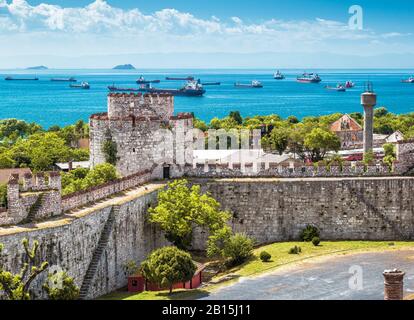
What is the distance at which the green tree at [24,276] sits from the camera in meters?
24.3

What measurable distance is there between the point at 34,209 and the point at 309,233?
52.5 feet

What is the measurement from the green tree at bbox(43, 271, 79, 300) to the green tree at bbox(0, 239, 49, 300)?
1.64ft

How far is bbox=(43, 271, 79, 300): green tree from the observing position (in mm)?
26719

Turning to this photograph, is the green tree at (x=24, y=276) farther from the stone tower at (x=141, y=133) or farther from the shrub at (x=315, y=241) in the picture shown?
the shrub at (x=315, y=241)

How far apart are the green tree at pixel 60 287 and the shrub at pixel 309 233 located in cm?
1559

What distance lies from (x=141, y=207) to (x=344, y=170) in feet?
38.2

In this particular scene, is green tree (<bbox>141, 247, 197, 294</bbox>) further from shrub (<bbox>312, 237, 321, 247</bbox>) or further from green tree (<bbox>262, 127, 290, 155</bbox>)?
green tree (<bbox>262, 127, 290, 155</bbox>)

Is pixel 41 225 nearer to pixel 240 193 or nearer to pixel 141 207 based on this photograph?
pixel 141 207

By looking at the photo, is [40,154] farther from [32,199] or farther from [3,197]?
[32,199]

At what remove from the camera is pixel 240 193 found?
40531 millimetres

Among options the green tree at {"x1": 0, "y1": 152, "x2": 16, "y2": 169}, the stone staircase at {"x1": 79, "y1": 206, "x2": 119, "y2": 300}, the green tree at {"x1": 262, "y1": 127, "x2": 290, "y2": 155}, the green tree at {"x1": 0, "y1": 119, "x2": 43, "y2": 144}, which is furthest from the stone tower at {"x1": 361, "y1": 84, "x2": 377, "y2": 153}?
the green tree at {"x1": 0, "y1": 119, "x2": 43, "y2": 144}

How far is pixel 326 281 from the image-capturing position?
1251 inches

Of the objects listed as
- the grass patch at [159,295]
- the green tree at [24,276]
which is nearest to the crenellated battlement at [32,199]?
the green tree at [24,276]
